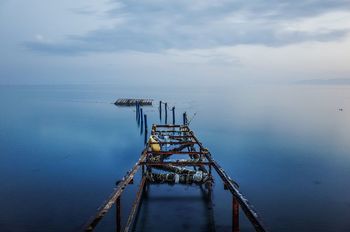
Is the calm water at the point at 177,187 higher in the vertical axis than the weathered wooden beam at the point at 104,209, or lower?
lower

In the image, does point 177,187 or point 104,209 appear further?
point 177,187

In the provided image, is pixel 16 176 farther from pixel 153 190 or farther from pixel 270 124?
pixel 270 124

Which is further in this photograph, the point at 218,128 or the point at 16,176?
the point at 218,128

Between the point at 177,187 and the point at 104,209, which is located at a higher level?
the point at 104,209

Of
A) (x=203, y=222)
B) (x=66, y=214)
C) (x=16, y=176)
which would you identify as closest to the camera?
(x=203, y=222)

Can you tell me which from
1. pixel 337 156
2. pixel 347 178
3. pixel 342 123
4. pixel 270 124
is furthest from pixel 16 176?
→ pixel 342 123

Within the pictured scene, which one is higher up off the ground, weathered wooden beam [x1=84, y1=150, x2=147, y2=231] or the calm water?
weathered wooden beam [x1=84, y1=150, x2=147, y2=231]

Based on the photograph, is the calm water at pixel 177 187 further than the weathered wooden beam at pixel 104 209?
Yes

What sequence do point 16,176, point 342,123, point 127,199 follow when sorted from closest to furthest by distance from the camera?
point 127,199 → point 16,176 → point 342,123

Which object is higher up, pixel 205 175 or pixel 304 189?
pixel 205 175

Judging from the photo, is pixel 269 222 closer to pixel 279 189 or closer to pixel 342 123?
pixel 279 189

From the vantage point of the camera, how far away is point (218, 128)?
55.3 m

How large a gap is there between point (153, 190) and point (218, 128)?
1428 inches

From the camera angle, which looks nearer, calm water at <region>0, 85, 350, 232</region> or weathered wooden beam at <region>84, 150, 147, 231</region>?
weathered wooden beam at <region>84, 150, 147, 231</region>
